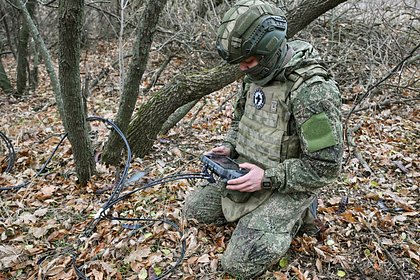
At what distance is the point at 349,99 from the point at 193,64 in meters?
3.17

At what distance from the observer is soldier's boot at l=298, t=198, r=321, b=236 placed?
9.54 feet

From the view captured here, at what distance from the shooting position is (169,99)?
13.6 ft

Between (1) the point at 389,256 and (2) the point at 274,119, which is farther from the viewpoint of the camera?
(1) the point at 389,256

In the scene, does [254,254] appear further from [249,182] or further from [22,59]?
[22,59]

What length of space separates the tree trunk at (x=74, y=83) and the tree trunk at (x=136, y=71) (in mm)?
337

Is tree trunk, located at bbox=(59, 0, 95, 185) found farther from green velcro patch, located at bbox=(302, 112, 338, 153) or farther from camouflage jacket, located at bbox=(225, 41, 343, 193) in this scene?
green velcro patch, located at bbox=(302, 112, 338, 153)

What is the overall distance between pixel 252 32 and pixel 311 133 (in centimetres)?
75

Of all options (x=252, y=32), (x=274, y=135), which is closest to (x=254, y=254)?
Answer: (x=274, y=135)

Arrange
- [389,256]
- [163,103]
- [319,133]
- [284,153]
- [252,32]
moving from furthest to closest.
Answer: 1. [163,103]
2. [389,256]
3. [284,153]
4. [319,133]
5. [252,32]

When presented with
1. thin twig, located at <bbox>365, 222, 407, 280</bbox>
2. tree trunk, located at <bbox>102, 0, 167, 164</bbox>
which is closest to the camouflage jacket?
thin twig, located at <bbox>365, 222, 407, 280</bbox>

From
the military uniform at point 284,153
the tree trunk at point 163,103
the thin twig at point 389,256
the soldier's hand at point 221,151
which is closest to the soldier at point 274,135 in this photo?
the military uniform at point 284,153

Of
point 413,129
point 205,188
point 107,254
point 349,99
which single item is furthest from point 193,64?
point 107,254

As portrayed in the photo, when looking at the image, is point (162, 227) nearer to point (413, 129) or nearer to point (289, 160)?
point (289, 160)

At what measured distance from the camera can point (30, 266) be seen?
8.98ft
